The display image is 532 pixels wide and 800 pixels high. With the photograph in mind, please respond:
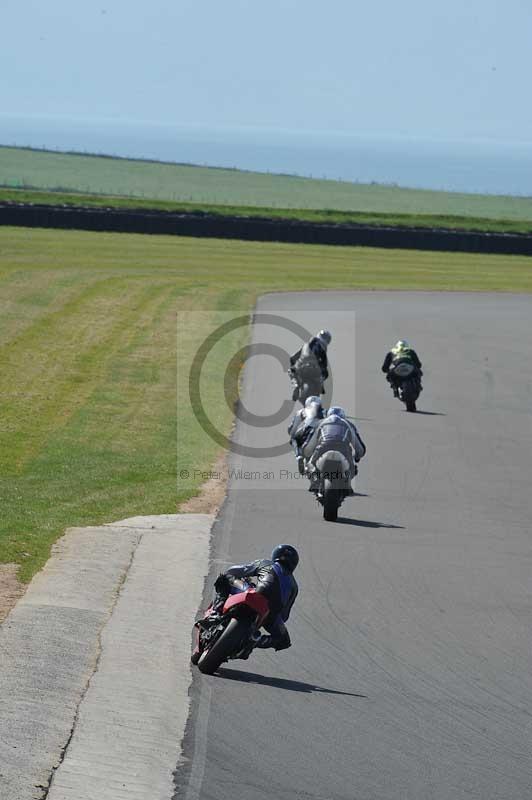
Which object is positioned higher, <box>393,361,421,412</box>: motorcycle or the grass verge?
the grass verge

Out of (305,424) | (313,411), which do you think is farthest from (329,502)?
(313,411)

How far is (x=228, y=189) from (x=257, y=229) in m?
78.3

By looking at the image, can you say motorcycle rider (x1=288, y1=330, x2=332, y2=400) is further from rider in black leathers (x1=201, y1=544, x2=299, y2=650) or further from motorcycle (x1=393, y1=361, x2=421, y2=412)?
rider in black leathers (x1=201, y1=544, x2=299, y2=650)

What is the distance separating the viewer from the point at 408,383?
27.0 meters

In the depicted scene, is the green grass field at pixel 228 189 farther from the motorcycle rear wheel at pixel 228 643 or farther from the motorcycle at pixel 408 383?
the motorcycle rear wheel at pixel 228 643

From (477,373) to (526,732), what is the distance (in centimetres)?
2435

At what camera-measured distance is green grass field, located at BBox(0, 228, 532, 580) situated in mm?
18656

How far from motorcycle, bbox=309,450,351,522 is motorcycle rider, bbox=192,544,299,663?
247 inches

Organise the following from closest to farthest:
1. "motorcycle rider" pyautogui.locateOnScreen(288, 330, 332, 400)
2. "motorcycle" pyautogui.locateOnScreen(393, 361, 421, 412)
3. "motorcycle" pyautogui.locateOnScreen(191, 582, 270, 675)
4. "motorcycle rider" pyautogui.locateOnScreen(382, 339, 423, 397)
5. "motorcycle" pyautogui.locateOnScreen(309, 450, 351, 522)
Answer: "motorcycle" pyautogui.locateOnScreen(191, 582, 270, 675), "motorcycle" pyautogui.locateOnScreen(309, 450, 351, 522), "motorcycle rider" pyautogui.locateOnScreen(288, 330, 332, 400), "motorcycle" pyautogui.locateOnScreen(393, 361, 421, 412), "motorcycle rider" pyautogui.locateOnScreen(382, 339, 423, 397)

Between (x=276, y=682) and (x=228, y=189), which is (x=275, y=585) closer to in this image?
(x=276, y=682)

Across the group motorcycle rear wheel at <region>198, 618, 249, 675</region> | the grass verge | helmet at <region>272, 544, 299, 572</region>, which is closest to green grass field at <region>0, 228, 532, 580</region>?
motorcycle rear wheel at <region>198, 618, 249, 675</region>

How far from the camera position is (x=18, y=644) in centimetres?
1109

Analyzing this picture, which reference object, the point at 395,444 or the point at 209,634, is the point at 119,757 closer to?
the point at 209,634

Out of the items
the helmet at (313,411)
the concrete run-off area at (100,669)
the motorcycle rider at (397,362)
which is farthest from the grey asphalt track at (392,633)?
the helmet at (313,411)
